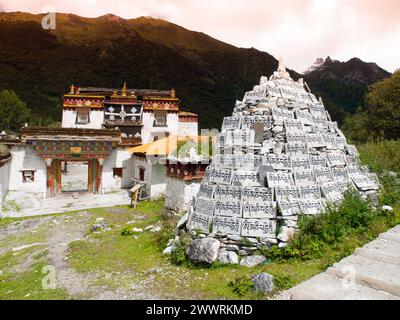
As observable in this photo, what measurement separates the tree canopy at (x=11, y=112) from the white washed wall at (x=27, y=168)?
2348 cm

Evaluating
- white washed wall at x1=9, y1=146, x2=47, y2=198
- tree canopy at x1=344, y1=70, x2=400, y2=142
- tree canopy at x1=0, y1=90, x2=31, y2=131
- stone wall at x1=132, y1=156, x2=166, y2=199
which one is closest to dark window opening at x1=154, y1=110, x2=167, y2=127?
stone wall at x1=132, y1=156, x2=166, y2=199

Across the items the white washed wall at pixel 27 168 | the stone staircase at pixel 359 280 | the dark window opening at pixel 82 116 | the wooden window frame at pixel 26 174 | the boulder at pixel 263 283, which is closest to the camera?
the stone staircase at pixel 359 280

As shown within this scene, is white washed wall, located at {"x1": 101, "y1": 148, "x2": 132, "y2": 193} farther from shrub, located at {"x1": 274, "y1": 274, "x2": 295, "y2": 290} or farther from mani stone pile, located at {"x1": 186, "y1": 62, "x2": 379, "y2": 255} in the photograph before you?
shrub, located at {"x1": 274, "y1": 274, "x2": 295, "y2": 290}

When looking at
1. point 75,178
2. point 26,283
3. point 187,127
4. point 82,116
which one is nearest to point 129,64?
point 187,127

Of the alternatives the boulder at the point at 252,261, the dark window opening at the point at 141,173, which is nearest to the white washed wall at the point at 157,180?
the dark window opening at the point at 141,173

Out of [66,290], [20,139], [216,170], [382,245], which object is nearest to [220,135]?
[216,170]

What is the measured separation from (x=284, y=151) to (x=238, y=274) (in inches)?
135

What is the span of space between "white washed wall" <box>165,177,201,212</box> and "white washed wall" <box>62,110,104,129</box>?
17.4 m

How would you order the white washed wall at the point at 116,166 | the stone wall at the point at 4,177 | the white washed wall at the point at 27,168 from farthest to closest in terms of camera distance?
the white washed wall at the point at 116,166 → the white washed wall at the point at 27,168 → the stone wall at the point at 4,177

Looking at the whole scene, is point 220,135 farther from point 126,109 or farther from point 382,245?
point 126,109

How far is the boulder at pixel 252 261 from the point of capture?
702 cm

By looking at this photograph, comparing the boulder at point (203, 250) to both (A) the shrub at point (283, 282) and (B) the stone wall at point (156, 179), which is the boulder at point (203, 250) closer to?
(A) the shrub at point (283, 282)

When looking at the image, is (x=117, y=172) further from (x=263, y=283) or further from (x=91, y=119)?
(x=263, y=283)

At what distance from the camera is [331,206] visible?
25.6 feet
